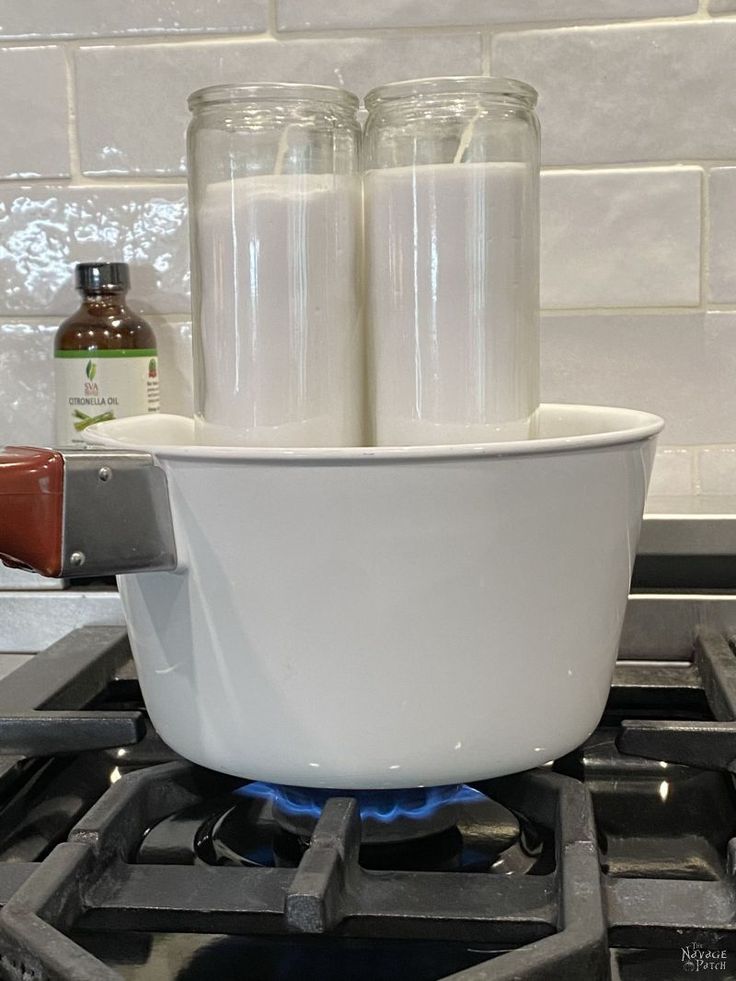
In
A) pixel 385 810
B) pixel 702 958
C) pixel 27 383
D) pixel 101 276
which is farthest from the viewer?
pixel 27 383

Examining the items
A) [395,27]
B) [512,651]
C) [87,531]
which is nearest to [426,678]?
[512,651]

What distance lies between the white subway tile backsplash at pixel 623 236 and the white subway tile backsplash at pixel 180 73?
0.11 metres

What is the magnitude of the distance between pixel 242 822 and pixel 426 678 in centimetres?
14

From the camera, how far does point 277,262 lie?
47cm

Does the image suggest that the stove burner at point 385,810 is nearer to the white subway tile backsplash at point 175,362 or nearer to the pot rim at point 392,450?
the pot rim at point 392,450

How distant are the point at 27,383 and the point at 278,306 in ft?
1.32

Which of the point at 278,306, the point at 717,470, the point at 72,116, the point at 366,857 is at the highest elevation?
the point at 72,116

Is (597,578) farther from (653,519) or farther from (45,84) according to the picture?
(45,84)

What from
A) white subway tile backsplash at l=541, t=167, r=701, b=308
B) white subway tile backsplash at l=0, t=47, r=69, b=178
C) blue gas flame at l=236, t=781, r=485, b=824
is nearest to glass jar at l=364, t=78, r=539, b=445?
blue gas flame at l=236, t=781, r=485, b=824

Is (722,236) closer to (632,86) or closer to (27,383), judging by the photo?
(632,86)

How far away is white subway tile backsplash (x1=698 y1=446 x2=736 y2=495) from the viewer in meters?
0.78

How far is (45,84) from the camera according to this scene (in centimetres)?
78

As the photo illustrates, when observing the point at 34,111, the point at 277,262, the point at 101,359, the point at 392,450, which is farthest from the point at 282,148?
the point at 34,111

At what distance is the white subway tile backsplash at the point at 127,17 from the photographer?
29.9 inches
